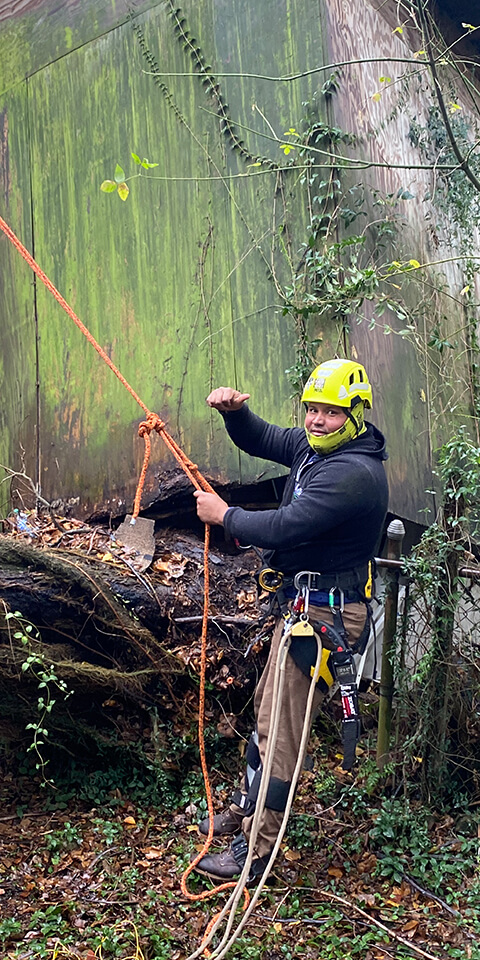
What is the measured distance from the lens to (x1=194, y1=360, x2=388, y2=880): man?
12.8 ft

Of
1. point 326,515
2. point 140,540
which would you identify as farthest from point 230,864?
point 140,540

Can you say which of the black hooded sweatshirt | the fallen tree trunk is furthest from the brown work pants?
the fallen tree trunk

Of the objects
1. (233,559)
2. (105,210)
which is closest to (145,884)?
(233,559)

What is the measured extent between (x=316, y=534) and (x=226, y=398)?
0.97m

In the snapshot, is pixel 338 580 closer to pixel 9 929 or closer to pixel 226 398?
pixel 226 398

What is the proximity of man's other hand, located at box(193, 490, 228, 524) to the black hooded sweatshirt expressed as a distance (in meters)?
0.05

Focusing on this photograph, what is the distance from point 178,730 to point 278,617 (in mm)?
1297

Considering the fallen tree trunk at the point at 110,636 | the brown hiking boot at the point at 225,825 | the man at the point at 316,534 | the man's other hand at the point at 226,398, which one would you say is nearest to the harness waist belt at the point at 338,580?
the man at the point at 316,534

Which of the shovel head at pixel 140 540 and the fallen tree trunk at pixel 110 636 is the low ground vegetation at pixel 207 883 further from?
the shovel head at pixel 140 540

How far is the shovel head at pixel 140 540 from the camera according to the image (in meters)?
5.26

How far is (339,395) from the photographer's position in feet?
13.4

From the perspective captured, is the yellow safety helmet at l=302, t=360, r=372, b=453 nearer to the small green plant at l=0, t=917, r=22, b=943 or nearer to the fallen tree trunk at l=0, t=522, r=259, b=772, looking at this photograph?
the fallen tree trunk at l=0, t=522, r=259, b=772

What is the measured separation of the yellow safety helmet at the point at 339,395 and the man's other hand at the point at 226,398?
0.43 metres

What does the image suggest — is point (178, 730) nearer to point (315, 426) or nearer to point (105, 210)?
point (315, 426)
